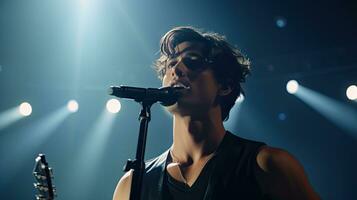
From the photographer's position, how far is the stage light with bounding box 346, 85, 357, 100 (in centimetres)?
664

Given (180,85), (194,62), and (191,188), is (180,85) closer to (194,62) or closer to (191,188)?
(194,62)

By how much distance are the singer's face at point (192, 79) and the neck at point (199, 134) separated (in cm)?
5

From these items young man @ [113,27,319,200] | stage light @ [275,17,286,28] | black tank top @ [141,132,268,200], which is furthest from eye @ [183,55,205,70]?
stage light @ [275,17,286,28]

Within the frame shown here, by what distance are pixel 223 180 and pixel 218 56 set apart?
718 millimetres

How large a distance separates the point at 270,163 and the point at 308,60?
495cm

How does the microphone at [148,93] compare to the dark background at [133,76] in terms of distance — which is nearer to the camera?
the microphone at [148,93]

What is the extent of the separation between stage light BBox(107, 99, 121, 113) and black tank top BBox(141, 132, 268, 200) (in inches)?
199

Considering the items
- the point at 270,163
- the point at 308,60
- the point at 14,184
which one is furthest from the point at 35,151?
the point at 270,163

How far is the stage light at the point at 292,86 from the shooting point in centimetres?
695

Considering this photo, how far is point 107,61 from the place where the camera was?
23.3ft

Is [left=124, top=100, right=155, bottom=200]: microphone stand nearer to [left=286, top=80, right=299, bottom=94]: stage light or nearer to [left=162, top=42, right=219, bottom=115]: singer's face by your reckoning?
[left=162, top=42, right=219, bottom=115]: singer's face

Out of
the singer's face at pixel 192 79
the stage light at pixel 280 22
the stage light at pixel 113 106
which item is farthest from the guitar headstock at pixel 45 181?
the stage light at pixel 113 106

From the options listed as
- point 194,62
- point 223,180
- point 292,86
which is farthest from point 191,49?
point 292,86

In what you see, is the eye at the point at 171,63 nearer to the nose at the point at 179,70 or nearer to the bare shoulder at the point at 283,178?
the nose at the point at 179,70
